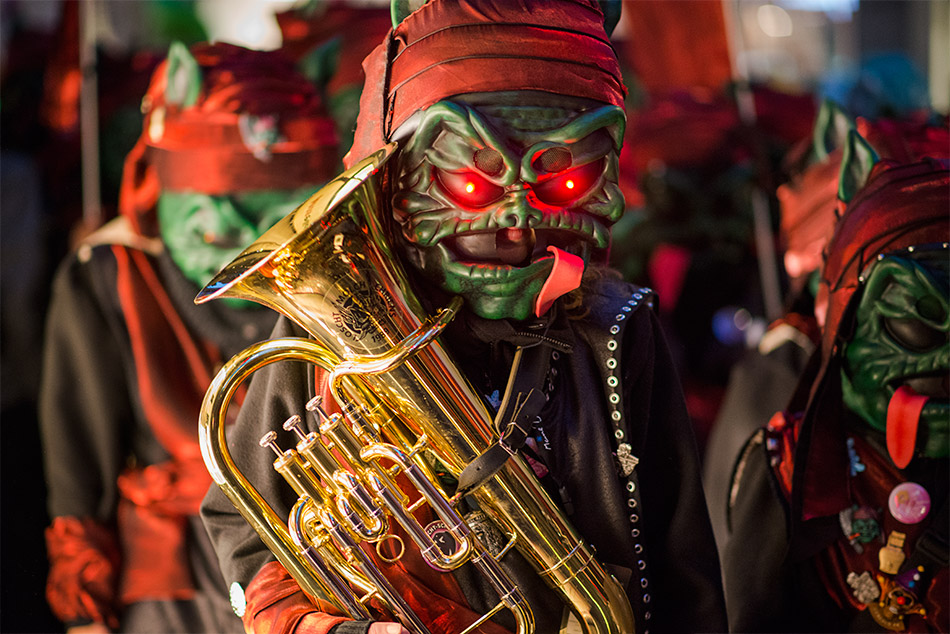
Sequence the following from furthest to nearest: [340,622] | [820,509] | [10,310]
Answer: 1. [10,310]
2. [820,509]
3. [340,622]

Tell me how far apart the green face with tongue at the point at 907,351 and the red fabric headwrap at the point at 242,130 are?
1.73m

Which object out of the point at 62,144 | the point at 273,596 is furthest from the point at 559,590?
the point at 62,144

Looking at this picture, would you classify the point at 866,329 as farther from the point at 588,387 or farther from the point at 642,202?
the point at 642,202

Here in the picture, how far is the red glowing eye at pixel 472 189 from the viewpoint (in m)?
1.74

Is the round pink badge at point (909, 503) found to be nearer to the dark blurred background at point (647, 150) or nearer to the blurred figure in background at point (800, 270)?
the blurred figure in background at point (800, 270)

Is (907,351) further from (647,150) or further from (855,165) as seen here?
(647,150)

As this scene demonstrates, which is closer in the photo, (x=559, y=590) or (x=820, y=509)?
(x=559, y=590)

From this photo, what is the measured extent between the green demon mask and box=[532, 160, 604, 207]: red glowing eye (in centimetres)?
137

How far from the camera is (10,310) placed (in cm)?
429

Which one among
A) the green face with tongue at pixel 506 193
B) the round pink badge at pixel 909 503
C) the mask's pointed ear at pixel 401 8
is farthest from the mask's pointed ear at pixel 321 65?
the round pink badge at pixel 909 503

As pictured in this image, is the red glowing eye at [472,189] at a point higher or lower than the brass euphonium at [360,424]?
higher

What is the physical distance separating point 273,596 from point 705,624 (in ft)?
2.94

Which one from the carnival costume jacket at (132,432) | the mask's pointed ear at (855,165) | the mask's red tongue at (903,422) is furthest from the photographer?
the carnival costume jacket at (132,432)

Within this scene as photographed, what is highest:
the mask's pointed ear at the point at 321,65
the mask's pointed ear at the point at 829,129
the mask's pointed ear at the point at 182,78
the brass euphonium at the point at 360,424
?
the mask's pointed ear at the point at 182,78
